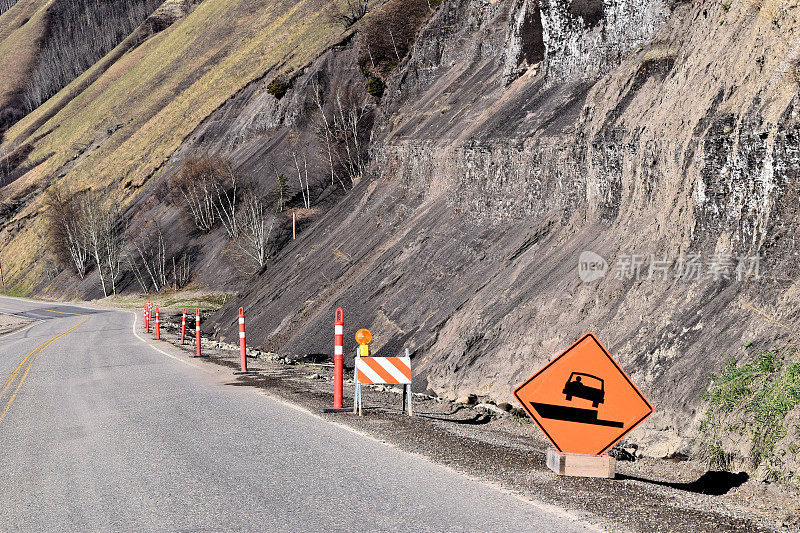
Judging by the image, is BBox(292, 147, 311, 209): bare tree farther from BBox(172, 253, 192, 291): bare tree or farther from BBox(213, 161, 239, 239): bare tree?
BBox(172, 253, 192, 291): bare tree

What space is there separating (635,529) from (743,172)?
632 centimetres

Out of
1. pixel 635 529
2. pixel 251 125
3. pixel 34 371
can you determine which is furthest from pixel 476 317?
pixel 251 125

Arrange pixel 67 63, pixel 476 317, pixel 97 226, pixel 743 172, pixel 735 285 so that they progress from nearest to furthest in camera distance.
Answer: pixel 735 285 → pixel 743 172 → pixel 476 317 → pixel 97 226 → pixel 67 63

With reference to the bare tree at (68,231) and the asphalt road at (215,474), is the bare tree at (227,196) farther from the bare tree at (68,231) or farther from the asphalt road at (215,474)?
the asphalt road at (215,474)

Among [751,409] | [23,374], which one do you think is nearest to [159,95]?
[23,374]

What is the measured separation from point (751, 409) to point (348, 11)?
5979cm

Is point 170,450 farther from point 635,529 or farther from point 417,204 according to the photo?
point 417,204

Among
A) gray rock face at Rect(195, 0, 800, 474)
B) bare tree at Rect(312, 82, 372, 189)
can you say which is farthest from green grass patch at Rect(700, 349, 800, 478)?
bare tree at Rect(312, 82, 372, 189)

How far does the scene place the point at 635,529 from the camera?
16.5 feet

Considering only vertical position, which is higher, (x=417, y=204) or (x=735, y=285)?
(x=417, y=204)

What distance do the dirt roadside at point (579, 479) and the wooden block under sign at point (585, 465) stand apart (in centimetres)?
10

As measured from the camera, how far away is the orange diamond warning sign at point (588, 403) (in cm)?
680

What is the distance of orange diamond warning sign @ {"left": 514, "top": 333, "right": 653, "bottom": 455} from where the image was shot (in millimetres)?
6801

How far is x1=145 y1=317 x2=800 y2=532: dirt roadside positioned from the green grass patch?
234 mm
